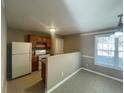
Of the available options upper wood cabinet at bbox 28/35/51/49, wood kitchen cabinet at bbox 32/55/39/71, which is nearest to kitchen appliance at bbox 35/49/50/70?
wood kitchen cabinet at bbox 32/55/39/71

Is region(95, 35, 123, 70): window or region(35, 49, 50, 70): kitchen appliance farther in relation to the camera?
region(35, 49, 50, 70): kitchen appliance

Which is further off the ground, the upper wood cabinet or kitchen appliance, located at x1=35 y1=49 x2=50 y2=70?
the upper wood cabinet

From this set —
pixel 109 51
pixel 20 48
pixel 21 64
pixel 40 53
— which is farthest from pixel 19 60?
pixel 109 51

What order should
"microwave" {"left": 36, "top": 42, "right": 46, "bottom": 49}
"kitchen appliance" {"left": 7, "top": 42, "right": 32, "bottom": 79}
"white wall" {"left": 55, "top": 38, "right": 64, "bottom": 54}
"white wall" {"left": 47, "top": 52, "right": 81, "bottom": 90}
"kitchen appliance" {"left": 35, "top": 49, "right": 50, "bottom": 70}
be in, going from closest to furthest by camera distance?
"white wall" {"left": 47, "top": 52, "right": 81, "bottom": 90} < "kitchen appliance" {"left": 7, "top": 42, "right": 32, "bottom": 79} < "kitchen appliance" {"left": 35, "top": 49, "right": 50, "bottom": 70} < "microwave" {"left": 36, "top": 42, "right": 46, "bottom": 49} < "white wall" {"left": 55, "top": 38, "right": 64, "bottom": 54}

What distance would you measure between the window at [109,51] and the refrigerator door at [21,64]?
11.0 feet

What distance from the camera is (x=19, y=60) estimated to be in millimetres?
3887

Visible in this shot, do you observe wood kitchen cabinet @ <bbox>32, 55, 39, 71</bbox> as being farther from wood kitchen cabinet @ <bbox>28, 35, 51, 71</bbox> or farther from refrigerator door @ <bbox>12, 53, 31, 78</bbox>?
refrigerator door @ <bbox>12, 53, 31, 78</bbox>

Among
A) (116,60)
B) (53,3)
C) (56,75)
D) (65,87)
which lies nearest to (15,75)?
(56,75)

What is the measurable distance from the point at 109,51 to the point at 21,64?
398 centimetres

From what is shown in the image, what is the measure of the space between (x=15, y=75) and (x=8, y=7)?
2734 millimetres

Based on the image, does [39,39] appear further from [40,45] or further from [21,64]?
[21,64]

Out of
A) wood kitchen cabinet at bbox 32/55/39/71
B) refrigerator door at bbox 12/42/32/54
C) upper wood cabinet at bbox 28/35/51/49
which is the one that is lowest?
wood kitchen cabinet at bbox 32/55/39/71

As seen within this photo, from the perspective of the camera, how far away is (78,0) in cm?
175

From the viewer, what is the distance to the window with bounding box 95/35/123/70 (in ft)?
12.3
